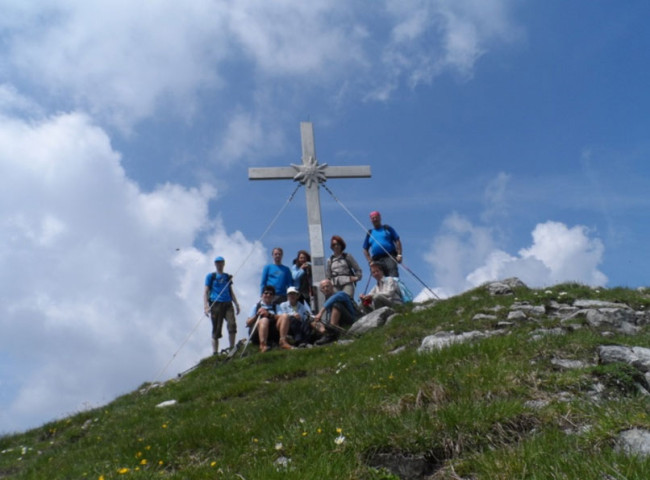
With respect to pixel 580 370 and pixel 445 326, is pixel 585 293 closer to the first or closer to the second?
pixel 445 326

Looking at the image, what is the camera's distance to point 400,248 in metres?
14.9

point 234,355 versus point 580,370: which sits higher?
point 234,355

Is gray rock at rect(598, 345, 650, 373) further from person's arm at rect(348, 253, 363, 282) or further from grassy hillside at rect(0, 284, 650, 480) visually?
person's arm at rect(348, 253, 363, 282)

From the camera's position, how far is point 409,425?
4.84 m

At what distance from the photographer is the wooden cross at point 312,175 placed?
1633 centimetres

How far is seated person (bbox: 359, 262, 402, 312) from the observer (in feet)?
44.9

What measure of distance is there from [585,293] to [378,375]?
24.0 feet

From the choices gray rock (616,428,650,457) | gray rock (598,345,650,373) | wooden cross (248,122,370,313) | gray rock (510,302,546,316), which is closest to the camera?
gray rock (616,428,650,457)

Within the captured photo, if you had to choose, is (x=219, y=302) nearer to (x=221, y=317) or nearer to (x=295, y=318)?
(x=221, y=317)

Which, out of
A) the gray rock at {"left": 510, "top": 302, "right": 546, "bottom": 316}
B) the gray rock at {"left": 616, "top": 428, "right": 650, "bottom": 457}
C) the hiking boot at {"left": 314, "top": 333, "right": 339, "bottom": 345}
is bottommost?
the gray rock at {"left": 616, "top": 428, "right": 650, "bottom": 457}

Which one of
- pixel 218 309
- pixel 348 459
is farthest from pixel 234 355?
pixel 348 459

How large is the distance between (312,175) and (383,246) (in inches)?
148

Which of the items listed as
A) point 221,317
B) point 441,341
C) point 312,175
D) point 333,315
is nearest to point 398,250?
point 333,315

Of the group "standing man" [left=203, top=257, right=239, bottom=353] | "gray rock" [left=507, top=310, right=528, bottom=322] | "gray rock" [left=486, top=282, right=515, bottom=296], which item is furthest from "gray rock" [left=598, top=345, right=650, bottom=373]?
"standing man" [left=203, top=257, right=239, bottom=353]
